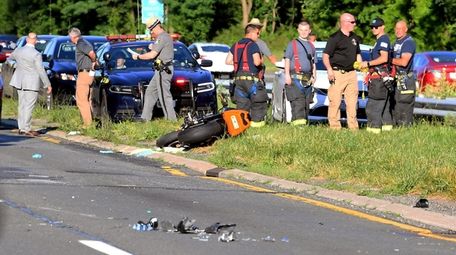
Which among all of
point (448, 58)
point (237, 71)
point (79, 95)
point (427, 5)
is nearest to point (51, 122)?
point (79, 95)

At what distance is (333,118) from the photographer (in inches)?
677

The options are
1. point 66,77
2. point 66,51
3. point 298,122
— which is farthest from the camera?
point 66,51

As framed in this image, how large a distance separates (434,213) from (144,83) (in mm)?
10283

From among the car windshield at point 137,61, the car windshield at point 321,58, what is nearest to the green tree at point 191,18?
the car windshield at point 137,61

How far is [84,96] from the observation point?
20.6 metres


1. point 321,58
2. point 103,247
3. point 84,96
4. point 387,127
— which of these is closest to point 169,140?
point 387,127

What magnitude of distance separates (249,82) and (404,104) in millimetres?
2393

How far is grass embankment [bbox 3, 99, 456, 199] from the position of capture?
12164 millimetres

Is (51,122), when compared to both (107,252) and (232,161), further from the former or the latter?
(107,252)

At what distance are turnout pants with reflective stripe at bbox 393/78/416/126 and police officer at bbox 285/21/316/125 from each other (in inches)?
52.7

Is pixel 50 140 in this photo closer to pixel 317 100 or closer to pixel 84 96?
pixel 84 96

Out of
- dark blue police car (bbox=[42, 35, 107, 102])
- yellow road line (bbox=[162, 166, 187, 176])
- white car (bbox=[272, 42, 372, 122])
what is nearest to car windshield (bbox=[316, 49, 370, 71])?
white car (bbox=[272, 42, 372, 122])

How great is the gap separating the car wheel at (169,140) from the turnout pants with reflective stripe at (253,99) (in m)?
1.43

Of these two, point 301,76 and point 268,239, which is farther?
point 301,76
